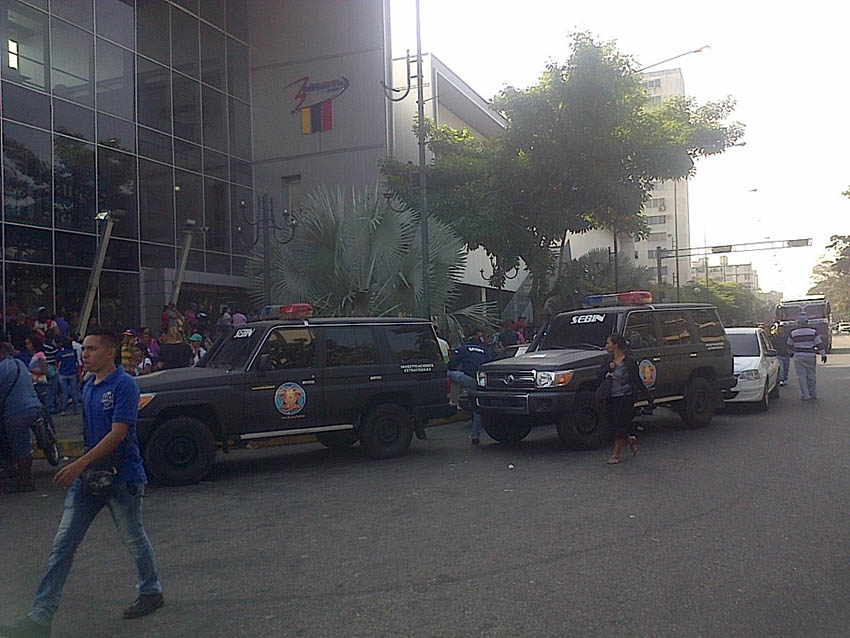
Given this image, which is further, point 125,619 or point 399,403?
point 399,403

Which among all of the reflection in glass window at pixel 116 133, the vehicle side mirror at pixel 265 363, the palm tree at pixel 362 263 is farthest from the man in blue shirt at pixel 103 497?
the reflection in glass window at pixel 116 133

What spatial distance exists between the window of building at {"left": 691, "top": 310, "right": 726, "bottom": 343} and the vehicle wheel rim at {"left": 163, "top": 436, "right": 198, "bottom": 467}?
8173 mm

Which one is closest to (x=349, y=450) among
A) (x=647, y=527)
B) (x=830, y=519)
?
(x=647, y=527)

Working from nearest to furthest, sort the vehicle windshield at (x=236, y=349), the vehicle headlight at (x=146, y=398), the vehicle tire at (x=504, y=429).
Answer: the vehicle headlight at (x=146, y=398)
the vehicle windshield at (x=236, y=349)
the vehicle tire at (x=504, y=429)

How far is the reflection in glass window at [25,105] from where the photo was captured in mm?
21641

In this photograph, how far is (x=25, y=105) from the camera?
72.6ft

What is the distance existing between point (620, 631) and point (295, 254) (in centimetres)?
1601

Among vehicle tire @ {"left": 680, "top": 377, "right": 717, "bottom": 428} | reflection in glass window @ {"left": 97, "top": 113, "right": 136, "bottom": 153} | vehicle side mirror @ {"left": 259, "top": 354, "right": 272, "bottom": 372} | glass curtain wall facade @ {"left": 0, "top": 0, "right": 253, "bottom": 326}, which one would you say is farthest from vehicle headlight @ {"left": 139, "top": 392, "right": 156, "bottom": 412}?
reflection in glass window @ {"left": 97, "top": 113, "right": 136, "bottom": 153}

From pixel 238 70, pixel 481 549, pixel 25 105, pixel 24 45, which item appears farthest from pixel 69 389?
pixel 238 70

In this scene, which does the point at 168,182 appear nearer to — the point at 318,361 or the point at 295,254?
the point at 295,254

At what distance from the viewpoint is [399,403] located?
38.0 feet

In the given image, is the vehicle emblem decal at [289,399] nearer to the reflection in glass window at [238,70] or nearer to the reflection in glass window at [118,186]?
the reflection in glass window at [118,186]

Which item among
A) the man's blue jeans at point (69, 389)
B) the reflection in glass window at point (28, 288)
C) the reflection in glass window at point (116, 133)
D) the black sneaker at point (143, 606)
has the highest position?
the reflection in glass window at point (116, 133)

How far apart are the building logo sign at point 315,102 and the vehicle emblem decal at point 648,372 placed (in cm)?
2106
